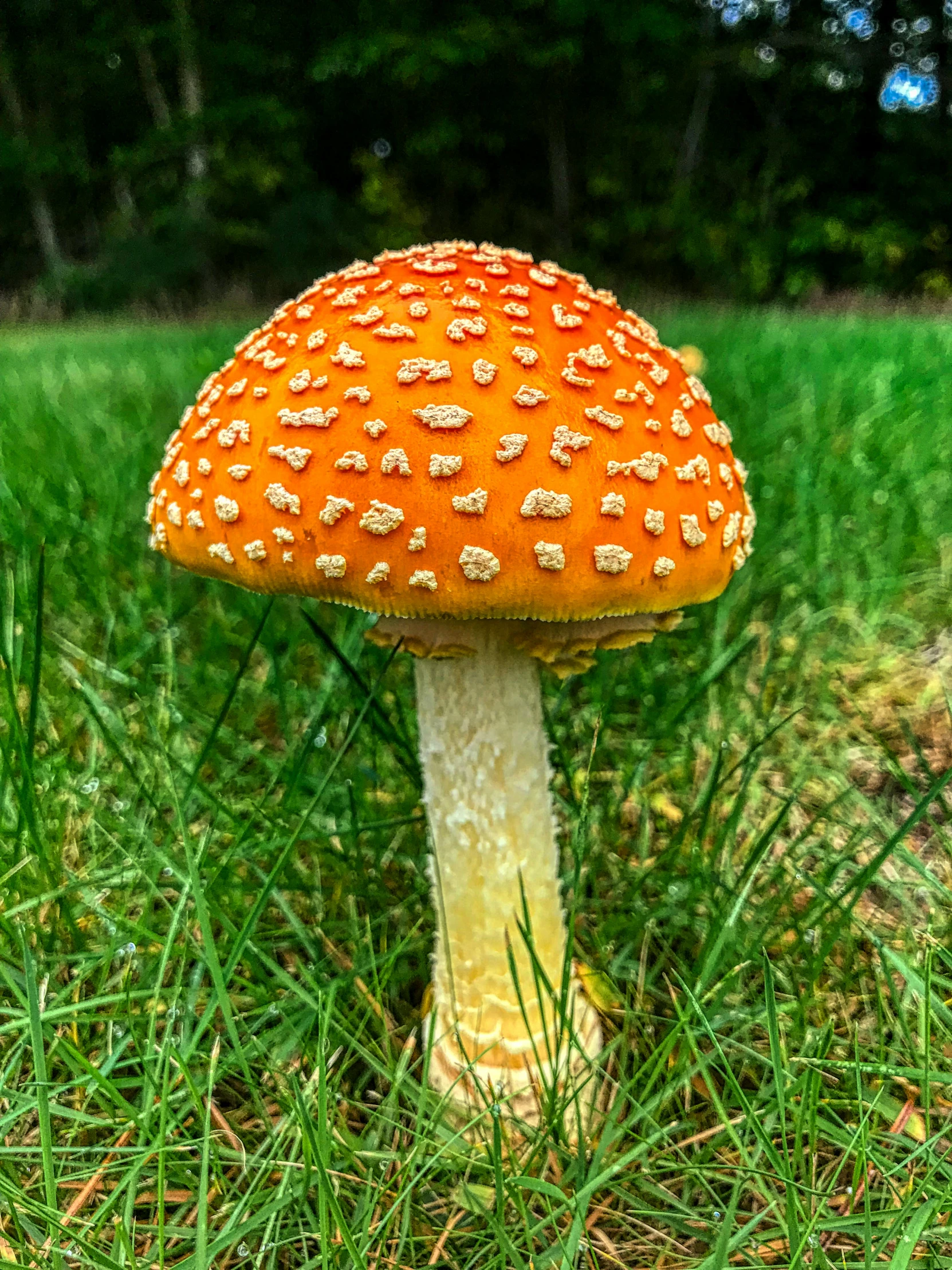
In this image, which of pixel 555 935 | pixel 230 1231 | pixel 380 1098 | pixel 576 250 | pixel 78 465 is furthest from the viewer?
pixel 576 250

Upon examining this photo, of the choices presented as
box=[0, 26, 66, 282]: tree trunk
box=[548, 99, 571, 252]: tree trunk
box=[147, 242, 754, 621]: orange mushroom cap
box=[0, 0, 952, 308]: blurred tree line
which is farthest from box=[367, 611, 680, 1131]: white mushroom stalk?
box=[0, 26, 66, 282]: tree trunk

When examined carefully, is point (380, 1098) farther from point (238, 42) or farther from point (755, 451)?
point (238, 42)

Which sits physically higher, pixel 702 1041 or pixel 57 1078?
pixel 57 1078

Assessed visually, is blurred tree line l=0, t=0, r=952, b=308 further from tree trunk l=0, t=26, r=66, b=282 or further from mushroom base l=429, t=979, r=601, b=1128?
mushroom base l=429, t=979, r=601, b=1128

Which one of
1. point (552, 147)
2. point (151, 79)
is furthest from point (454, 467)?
point (151, 79)

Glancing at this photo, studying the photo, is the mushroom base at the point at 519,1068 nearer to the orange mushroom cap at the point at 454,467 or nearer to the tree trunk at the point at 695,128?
the orange mushroom cap at the point at 454,467

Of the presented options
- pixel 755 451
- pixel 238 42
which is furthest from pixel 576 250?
pixel 755 451

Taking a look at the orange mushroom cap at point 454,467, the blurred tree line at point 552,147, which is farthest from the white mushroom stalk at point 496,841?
the blurred tree line at point 552,147

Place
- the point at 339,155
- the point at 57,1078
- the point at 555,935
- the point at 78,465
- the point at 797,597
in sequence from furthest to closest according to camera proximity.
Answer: the point at 339,155 → the point at 78,465 → the point at 797,597 → the point at 555,935 → the point at 57,1078
